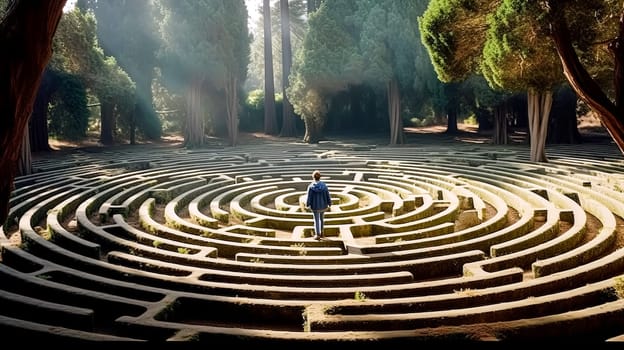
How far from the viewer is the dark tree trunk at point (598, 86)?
8.17 meters

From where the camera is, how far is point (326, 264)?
9844mm

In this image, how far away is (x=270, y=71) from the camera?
1976 inches

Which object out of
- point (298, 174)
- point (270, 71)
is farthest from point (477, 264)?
point (270, 71)

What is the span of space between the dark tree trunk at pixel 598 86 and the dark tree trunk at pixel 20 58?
7.54m

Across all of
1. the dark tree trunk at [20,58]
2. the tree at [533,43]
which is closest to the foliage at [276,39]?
the tree at [533,43]

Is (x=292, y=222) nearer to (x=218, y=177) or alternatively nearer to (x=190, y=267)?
(x=190, y=267)

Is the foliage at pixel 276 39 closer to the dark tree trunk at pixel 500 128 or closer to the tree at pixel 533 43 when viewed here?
the dark tree trunk at pixel 500 128

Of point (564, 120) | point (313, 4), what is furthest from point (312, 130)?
point (564, 120)

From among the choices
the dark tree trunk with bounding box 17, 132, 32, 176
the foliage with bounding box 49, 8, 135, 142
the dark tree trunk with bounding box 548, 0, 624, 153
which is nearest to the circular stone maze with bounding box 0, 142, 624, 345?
the dark tree trunk with bounding box 548, 0, 624, 153

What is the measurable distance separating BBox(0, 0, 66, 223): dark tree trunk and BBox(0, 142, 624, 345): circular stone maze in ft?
7.46

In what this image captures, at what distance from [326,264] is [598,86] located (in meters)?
Result: 5.33

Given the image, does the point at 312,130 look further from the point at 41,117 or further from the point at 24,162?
the point at 24,162

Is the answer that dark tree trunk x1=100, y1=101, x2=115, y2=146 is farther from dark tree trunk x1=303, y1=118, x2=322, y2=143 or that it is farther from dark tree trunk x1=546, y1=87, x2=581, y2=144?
dark tree trunk x1=546, y1=87, x2=581, y2=144

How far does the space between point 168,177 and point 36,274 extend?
38.7ft
